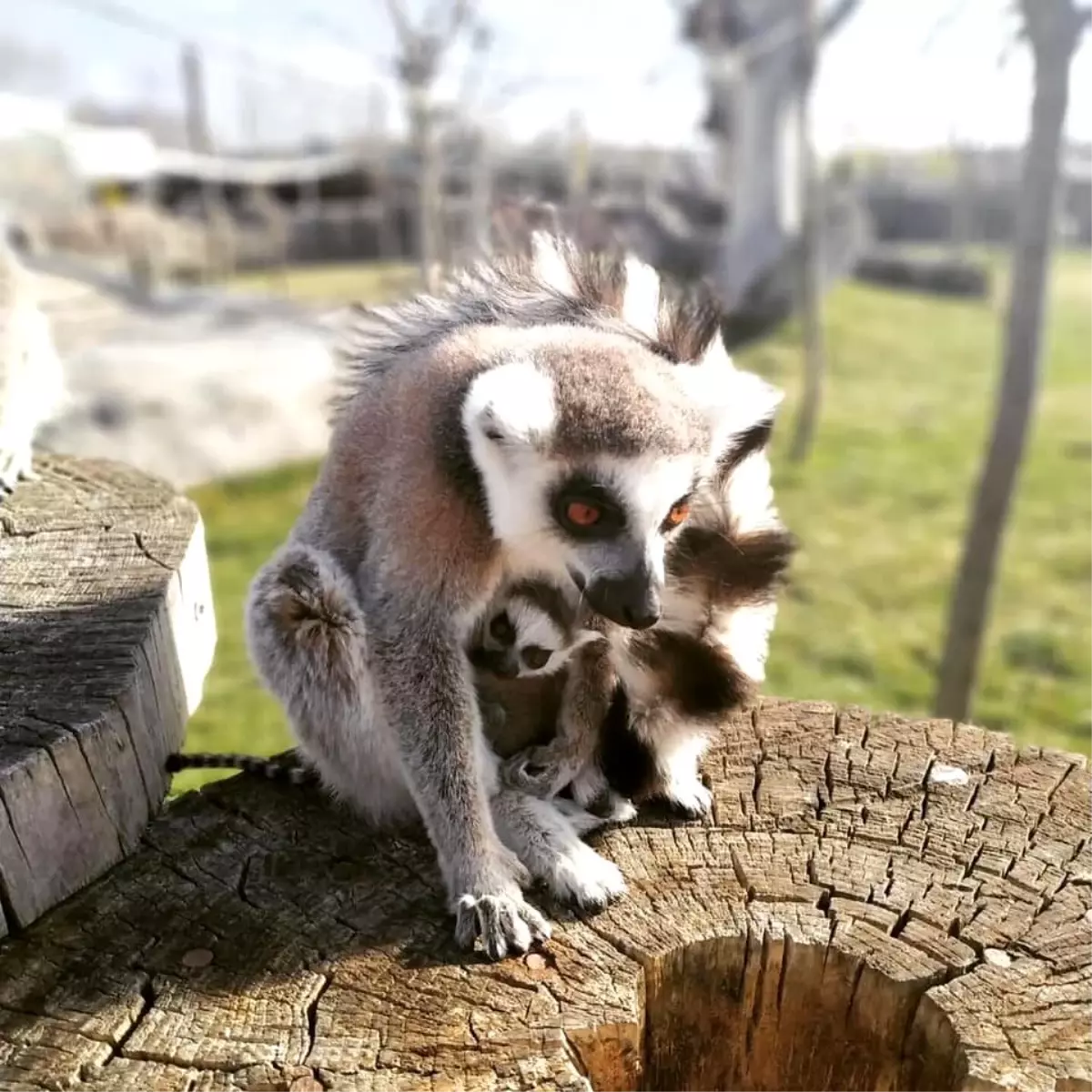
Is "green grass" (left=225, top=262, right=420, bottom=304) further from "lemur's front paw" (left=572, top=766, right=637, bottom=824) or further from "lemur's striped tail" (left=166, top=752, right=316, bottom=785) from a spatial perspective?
"lemur's front paw" (left=572, top=766, right=637, bottom=824)

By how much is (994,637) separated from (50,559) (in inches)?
186

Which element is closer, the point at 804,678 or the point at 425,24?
the point at 804,678

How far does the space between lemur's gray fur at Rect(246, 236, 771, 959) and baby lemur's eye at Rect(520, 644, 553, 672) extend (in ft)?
0.38

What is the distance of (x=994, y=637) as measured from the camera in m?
5.68

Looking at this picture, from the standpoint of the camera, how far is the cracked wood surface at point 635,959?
149 cm

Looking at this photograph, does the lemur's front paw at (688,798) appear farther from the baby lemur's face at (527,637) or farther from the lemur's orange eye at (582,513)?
the lemur's orange eye at (582,513)

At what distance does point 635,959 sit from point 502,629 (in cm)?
66

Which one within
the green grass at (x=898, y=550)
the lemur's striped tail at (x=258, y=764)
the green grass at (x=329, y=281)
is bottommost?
the green grass at (x=898, y=550)

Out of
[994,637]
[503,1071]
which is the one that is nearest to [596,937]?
[503,1071]

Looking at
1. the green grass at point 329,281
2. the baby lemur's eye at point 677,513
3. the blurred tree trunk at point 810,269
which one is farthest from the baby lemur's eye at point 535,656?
the green grass at point 329,281

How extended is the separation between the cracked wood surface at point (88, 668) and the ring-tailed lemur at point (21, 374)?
0.19m

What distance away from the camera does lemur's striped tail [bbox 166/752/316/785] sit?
2117 millimetres

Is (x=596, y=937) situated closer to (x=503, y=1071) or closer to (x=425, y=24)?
(x=503, y=1071)

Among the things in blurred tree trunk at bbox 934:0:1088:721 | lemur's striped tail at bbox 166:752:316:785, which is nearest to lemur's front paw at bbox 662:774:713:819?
lemur's striped tail at bbox 166:752:316:785
